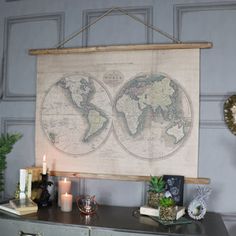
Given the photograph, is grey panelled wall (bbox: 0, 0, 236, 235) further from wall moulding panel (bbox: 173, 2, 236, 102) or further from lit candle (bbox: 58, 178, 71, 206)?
lit candle (bbox: 58, 178, 71, 206)

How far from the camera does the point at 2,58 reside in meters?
2.48

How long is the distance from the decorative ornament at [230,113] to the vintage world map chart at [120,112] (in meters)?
0.18

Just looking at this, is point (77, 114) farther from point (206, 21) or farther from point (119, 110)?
point (206, 21)

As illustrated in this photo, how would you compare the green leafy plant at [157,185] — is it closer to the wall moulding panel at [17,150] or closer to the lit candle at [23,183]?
the lit candle at [23,183]

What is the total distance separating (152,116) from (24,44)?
1.07m

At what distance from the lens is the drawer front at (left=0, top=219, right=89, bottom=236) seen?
1738 mm

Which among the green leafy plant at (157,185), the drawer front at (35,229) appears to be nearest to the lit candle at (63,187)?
the drawer front at (35,229)

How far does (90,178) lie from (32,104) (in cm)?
66

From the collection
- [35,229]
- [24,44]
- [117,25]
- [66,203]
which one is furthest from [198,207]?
[24,44]

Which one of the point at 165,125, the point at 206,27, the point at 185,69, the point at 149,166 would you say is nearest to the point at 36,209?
the point at 149,166

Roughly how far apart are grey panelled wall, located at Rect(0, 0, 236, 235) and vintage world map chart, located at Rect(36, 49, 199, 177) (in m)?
0.08

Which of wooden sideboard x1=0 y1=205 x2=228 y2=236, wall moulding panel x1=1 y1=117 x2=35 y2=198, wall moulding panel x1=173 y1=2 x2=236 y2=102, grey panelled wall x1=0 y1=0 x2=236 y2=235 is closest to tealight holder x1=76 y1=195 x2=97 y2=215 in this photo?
wooden sideboard x1=0 y1=205 x2=228 y2=236

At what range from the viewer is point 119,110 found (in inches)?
86.9

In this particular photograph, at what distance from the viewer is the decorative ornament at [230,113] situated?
2031 mm
